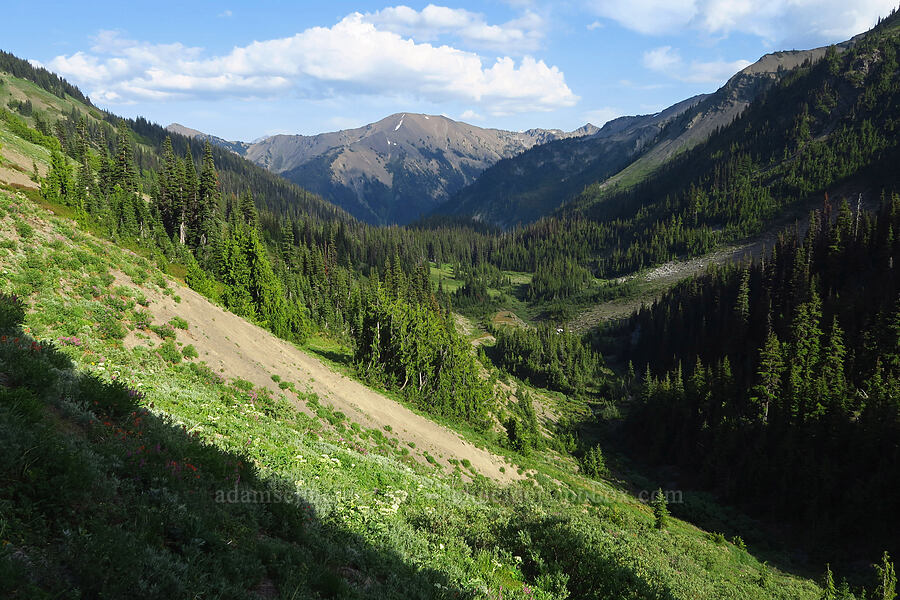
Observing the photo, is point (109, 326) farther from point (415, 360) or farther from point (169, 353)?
point (415, 360)

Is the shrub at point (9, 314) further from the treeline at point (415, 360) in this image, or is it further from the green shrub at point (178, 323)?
the treeline at point (415, 360)

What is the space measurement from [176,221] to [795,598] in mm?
96224

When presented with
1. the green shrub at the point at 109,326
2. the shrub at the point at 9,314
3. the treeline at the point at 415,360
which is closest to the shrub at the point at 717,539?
the treeline at the point at 415,360

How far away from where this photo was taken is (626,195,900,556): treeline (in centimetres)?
4556

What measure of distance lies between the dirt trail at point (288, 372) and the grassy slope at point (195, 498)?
254 cm

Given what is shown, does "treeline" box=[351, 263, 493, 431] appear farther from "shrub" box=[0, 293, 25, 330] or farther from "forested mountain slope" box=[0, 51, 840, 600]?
"shrub" box=[0, 293, 25, 330]

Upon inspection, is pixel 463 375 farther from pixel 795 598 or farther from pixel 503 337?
pixel 503 337

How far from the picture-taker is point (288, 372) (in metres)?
33.2

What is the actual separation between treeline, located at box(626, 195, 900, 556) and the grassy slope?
90.7 ft

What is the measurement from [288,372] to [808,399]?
62749 mm

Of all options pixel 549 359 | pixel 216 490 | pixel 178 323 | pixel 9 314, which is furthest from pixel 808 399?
pixel 549 359

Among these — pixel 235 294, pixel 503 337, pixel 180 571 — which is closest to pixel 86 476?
pixel 180 571

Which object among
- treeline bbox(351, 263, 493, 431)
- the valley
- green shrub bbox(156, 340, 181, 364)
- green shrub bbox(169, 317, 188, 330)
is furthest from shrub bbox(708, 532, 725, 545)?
green shrub bbox(169, 317, 188, 330)

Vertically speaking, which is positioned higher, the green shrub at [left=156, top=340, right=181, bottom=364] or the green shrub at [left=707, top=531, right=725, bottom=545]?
the green shrub at [left=156, top=340, right=181, bottom=364]
